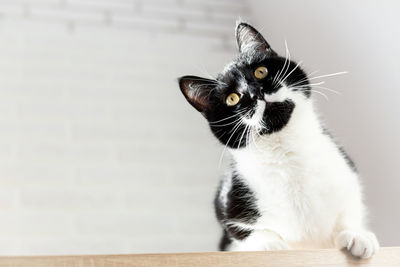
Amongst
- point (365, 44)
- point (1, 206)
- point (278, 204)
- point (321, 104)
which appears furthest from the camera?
point (1, 206)

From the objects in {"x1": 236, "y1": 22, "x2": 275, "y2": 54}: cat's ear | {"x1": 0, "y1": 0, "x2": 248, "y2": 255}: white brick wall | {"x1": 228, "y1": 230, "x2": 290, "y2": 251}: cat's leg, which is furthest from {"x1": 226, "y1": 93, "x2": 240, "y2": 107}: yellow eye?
{"x1": 0, "y1": 0, "x2": 248, "y2": 255}: white brick wall

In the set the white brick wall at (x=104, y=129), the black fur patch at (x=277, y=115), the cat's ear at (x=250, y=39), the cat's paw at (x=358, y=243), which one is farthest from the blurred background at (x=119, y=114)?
the cat's paw at (x=358, y=243)

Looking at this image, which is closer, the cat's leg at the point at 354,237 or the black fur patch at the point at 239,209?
the cat's leg at the point at 354,237

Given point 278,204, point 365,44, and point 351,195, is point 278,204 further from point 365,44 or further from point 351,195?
point 365,44

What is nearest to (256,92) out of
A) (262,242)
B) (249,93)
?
(249,93)

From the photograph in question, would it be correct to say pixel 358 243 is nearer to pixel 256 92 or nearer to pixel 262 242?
pixel 262 242

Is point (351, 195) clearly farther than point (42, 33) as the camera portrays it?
No

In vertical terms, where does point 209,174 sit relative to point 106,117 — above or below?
below

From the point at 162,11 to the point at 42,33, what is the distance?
549 millimetres

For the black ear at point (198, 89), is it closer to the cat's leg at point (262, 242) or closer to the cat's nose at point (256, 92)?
the cat's nose at point (256, 92)

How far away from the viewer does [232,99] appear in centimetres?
100

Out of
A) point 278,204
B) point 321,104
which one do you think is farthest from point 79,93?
point 278,204

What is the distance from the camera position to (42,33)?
2.16m

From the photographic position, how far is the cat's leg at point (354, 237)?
80 cm
